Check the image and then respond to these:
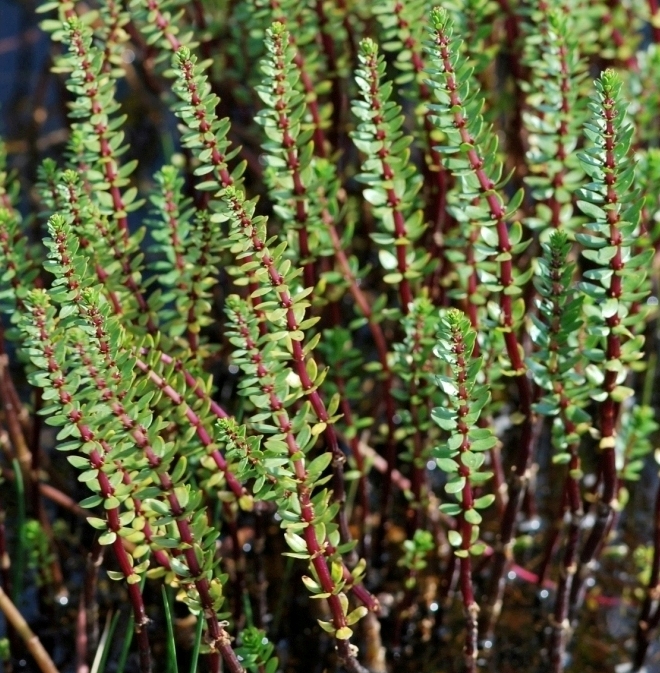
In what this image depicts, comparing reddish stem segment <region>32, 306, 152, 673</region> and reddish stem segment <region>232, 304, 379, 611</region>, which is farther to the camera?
reddish stem segment <region>232, 304, 379, 611</region>

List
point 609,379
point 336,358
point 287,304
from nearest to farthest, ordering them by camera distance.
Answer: point 287,304 → point 609,379 → point 336,358

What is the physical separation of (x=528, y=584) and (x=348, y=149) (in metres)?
1.34

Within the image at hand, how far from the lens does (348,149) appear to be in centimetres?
314

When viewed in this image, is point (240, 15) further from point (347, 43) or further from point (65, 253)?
point (65, 253)

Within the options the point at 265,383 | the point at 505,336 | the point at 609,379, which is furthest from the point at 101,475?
the point at 609,379

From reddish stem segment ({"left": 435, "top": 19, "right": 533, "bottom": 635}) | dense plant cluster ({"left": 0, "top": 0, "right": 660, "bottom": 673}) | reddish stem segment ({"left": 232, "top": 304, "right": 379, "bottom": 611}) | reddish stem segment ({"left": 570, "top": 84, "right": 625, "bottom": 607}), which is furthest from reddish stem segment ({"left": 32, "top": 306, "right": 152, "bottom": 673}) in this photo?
reddish stem segment ({"left": 570, "top": 84, "right": 625, "bottom": 607})

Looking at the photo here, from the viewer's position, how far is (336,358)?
90.5 inches

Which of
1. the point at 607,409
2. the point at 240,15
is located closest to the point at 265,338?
the point at 607,409

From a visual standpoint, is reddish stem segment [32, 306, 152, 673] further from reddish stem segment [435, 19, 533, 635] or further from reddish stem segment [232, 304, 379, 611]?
reddish stem segment [435, 19, 533, 635]

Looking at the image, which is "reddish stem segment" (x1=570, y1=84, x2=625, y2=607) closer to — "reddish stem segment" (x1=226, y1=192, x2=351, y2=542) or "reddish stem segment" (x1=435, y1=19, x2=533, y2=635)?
"reddish stem segment" (x1=435, y1=19, x2=533, y2=635)

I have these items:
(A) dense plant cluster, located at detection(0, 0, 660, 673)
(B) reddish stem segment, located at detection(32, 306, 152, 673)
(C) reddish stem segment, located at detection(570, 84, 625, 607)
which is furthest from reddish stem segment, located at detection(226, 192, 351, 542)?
(C) reddish stem segment, located at detection(570, 84, 625, 607)

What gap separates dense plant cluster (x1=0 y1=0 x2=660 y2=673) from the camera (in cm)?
161

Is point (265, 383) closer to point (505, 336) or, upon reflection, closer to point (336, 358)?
point (505, 336)

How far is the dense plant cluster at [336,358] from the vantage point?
161cm
